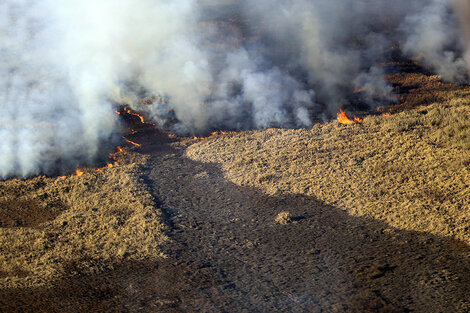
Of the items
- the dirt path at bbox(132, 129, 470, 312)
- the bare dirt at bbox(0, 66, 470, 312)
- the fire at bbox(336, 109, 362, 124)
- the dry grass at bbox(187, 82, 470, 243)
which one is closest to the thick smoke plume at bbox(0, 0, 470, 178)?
the fire at bbox(336, 109, 362, 124)

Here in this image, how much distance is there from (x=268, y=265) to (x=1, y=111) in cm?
976

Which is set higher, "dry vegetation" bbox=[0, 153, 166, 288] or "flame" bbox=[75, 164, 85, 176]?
"flame" bbox=[75, 164, 85, 176]

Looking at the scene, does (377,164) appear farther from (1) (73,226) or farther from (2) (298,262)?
(1) (73,226)

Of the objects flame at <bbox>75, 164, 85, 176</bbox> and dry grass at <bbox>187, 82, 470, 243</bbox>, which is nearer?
dry grass at <bbox>187, 82, 470, 243</bbox>

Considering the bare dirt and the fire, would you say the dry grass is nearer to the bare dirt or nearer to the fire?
the bare dirt

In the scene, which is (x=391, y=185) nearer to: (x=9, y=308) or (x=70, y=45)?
(x=9, y=308)

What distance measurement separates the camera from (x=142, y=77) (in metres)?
15.6

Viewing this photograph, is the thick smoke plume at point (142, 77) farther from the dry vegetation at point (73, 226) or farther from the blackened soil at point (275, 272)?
the blackened soil at point (275, 272)

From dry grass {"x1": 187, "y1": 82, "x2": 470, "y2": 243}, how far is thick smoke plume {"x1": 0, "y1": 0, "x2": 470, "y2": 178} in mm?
1716

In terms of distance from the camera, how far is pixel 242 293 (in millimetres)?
6172

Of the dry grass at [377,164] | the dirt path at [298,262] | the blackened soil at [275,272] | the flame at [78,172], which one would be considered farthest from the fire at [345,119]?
the flame at [78,172]

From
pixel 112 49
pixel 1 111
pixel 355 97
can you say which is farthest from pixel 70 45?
pixel 355 97

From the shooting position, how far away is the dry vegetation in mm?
7141

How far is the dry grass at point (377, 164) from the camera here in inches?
320
